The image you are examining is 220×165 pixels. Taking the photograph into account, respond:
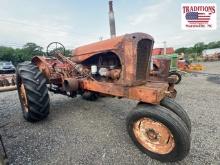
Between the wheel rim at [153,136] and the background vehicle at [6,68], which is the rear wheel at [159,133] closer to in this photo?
the wheel rim at [153,136]

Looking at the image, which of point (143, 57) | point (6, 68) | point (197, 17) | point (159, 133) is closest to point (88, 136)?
point (159, 133)

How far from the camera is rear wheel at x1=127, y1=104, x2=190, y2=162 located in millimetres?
2174

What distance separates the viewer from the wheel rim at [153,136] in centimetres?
230

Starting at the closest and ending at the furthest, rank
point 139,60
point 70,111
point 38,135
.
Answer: point 139,60 → point 38,135 → point 70,111

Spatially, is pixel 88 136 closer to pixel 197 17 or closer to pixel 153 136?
pixel 153 136

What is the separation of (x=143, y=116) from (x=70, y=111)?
2432mm

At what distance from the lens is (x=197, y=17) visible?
34.0ft

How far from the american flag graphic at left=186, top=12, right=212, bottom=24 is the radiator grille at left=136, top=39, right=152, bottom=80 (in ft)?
28.4

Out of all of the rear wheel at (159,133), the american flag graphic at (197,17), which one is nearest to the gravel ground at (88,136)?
the rear wheel at (159,133)

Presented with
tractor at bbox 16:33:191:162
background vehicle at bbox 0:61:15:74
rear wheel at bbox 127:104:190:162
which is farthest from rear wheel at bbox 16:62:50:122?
background vehicle at bbox 0:61:15:74

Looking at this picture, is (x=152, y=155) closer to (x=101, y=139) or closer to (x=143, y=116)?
(x=143, y=116)

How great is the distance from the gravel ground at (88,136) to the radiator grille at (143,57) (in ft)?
3.47

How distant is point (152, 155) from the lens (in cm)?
239

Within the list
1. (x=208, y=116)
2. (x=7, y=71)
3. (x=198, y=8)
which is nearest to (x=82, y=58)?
(x=208, y=116)
